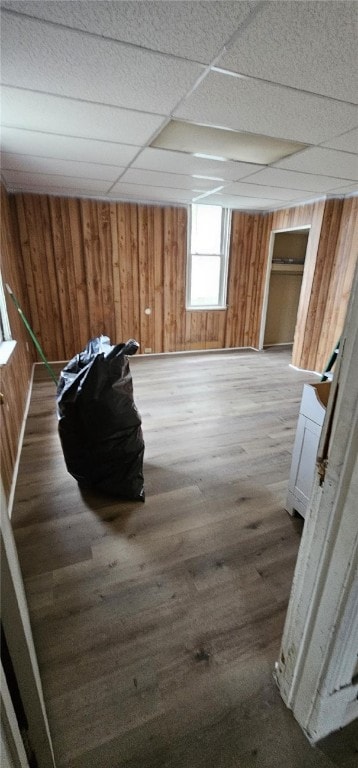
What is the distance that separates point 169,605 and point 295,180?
392cm

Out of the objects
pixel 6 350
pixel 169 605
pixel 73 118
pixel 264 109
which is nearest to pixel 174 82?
pixel 264 109

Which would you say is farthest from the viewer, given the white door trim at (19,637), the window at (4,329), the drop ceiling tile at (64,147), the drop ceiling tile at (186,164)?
the window at (4,329)

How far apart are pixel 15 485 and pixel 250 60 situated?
106 inches

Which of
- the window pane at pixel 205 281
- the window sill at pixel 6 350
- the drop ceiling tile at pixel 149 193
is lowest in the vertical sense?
the window sill at pixel 6 350

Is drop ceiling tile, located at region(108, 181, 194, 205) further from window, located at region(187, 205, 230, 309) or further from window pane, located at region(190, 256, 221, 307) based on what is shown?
window pane, located at region(190, 256, 221, 307)

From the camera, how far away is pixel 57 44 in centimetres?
137

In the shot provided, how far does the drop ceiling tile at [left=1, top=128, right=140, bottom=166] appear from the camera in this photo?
7.87 feet

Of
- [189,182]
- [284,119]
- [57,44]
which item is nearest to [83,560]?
[57,44]

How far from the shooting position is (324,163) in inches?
113

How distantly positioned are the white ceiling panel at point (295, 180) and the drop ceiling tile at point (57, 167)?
1.44m

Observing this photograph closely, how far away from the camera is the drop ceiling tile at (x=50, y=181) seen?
345cm

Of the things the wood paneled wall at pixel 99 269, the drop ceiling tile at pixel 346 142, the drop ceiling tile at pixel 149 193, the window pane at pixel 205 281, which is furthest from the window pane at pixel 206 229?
the drop ceiling tile at pixel 346 142

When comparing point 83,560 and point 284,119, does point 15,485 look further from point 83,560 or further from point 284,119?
point 284,119

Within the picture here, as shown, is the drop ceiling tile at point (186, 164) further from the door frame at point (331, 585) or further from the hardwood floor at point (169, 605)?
the door frame at point (331, 585)
